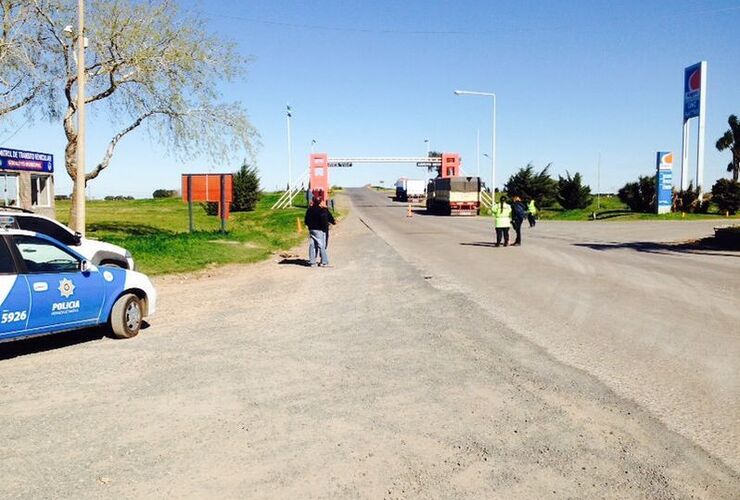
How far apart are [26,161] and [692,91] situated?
41925 mm

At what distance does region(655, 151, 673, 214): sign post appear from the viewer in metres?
43.3

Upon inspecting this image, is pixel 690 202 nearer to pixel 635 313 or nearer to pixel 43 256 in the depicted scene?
pixel 635 313

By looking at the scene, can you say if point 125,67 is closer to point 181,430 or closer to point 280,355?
point 280,355

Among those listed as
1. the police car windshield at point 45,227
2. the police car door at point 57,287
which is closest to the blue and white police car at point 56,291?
the police car door at point 57,287

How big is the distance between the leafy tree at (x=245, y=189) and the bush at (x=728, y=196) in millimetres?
37723

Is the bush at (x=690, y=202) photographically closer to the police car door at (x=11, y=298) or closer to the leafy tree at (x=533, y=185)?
the leafy tree at (x=533, y=185)

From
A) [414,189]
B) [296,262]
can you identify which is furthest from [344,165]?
[296,262]

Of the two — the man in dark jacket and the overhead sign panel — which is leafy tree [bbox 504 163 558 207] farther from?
the man in dark jacket

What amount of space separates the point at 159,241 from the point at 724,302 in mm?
14612

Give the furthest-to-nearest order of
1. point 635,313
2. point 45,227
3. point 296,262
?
point 296,262 < point 45,227 < point 635,313

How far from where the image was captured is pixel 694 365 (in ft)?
21.0

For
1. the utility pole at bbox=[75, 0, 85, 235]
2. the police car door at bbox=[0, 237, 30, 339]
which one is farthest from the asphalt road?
the utility pole at bbox=[75, 0, 85, 235]

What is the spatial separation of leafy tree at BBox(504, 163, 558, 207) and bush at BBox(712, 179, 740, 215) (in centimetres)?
1378

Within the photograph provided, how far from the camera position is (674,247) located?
69.8ft
